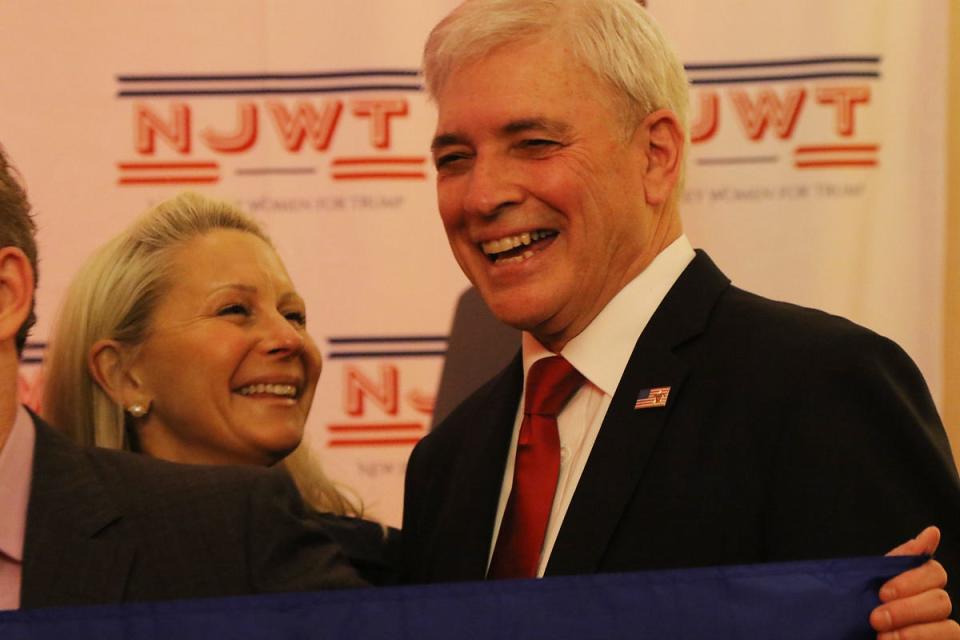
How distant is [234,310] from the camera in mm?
2621

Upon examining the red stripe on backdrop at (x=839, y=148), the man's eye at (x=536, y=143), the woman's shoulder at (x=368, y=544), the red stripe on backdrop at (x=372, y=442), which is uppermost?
the man's eye at (x=536, y=143)

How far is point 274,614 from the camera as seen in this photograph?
5.22 ft

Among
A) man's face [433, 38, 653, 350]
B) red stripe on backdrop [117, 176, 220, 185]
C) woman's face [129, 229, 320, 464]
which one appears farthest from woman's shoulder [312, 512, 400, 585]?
red stripe on backdrop [117, 176, 220, 185]

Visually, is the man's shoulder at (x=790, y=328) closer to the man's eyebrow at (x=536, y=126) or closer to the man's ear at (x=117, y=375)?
the man's eyebrow at (x=536, y=126)

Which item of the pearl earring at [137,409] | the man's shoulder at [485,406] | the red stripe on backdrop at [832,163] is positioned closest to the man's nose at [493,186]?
the man's shoulder at [485,406]

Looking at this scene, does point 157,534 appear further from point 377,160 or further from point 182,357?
point 377,160

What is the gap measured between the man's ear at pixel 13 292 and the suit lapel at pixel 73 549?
209mm

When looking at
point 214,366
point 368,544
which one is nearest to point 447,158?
point 214,366

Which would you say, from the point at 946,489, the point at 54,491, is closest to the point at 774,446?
the point at 946,489

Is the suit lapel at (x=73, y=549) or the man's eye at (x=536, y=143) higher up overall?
the man's eye at (x=536, y=143)

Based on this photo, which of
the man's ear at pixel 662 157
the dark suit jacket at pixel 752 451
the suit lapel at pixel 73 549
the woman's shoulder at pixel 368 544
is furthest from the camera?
the woman's shoulder at pixel 368 544

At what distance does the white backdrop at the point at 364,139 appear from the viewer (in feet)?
10.2

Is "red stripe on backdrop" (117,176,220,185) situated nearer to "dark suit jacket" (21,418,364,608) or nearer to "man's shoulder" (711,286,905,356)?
"man's shoulder" (711,286,905,356)

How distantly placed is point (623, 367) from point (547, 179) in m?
0.29
